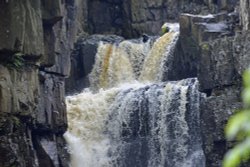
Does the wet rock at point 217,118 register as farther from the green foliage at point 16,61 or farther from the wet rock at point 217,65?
the green foliage at point 16,61

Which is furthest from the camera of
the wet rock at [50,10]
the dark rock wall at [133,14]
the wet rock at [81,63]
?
the dark rock wall at [133,14]

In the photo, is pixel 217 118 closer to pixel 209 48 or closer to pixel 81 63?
pixel 209 48

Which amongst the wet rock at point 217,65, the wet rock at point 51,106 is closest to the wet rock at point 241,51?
the wet rock at point 217,65

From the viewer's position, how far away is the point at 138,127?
1872 cm

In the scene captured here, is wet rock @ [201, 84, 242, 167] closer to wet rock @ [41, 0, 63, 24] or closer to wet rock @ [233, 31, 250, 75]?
wet rock @ [233, 31, 250, 75]

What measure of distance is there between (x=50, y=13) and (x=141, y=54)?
11.0m

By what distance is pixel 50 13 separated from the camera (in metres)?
14.0

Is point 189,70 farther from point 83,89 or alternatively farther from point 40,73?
point 40,73

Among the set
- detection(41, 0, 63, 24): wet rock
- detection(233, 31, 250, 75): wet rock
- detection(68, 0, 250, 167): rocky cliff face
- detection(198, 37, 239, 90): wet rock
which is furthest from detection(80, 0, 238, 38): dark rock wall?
detection(41, 0, 63, 24): wet rock

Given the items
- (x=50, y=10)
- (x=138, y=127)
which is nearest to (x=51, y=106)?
(x=50, y=10)

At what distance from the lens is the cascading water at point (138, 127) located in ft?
57.7

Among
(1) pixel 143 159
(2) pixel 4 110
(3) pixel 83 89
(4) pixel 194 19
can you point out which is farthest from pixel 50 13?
(3) pixel 83 89

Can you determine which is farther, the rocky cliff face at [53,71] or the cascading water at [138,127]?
the cascading water at [138,127]

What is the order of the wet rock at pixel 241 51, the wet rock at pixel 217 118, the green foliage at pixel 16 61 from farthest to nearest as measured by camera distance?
the wet rock at pixel 217 118
the wet rock at pixel 241 51
the green foliage at pixel 16 61
